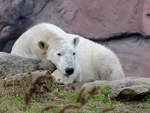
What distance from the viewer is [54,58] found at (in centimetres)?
657

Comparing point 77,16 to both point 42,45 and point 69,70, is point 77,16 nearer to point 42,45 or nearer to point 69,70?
point 42,45

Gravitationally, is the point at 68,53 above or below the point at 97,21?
below

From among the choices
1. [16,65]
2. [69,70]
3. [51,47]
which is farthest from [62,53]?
[16,65]

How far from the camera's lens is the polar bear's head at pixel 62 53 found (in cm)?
627

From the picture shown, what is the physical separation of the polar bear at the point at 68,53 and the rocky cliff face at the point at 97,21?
6.38 feet

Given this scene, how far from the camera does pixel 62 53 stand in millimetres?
6473

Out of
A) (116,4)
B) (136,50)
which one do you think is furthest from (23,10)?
(136,50)

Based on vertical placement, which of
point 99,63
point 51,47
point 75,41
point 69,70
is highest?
point 75,41

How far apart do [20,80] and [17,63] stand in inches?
40.2

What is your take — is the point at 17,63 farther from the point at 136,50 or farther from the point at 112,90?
the point at 136,50

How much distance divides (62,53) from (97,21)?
3365 mm

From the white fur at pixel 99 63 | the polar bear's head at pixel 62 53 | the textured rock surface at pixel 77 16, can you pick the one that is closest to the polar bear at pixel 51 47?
the polar bear's head at pixel 62 53

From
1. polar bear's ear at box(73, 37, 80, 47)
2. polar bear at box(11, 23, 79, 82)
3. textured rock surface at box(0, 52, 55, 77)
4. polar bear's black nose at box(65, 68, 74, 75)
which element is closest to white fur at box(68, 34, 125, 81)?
polar bear's ear at box(73, 37, 80, 47)

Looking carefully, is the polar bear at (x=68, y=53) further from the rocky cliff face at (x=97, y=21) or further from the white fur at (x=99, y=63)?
the rocky cliff face at (x=97, y=21)
